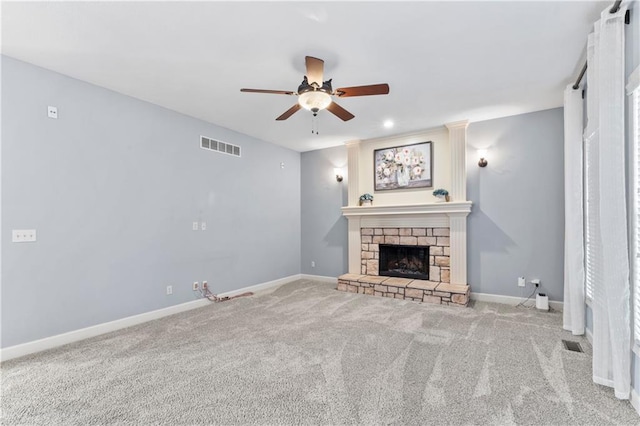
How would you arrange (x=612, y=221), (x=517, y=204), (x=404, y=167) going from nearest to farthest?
(x=612, y=221) → (x=517, y=204) → (x=404, y=167)

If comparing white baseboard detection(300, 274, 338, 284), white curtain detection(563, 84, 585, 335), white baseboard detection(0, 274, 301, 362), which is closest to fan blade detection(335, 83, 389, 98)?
white curtain detection(563, 84, 585, 335)

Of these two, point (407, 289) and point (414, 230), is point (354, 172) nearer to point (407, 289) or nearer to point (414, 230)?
point (414, 230)

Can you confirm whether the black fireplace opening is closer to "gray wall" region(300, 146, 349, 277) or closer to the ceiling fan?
"gray wall" region(300, 146, 349, 277)

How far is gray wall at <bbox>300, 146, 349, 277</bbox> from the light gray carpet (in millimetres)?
2321

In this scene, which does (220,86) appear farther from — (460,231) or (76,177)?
(460,231)

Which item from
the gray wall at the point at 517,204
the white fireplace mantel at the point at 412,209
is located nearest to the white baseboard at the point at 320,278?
the white fireplace mantel at the point at 412,209

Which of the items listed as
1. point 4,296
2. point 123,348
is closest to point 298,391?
point 123,348

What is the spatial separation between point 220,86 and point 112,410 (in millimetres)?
3087

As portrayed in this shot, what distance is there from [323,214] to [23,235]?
14.5 feet

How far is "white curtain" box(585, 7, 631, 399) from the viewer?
2.06 metres

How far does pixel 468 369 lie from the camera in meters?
2.55

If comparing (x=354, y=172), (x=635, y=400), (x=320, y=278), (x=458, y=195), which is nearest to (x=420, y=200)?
(x=458, y=195)

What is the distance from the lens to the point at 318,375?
2473 millimetres

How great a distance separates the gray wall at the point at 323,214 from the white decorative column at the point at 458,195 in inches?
76.9
